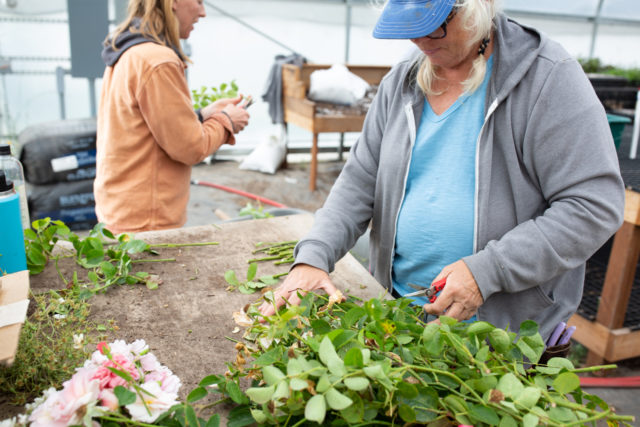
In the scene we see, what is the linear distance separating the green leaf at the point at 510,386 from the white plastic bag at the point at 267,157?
5.83 m

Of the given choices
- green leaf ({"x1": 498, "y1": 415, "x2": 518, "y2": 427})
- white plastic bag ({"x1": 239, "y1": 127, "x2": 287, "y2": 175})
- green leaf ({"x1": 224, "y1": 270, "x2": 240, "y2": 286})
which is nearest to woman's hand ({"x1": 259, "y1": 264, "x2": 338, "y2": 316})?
green leaf ({"x1": 224, "y1": 270, "x2": 240, "y2": 286})

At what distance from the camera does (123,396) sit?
0.80 metres

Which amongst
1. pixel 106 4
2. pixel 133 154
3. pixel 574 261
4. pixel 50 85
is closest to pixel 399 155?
pixel 574 261

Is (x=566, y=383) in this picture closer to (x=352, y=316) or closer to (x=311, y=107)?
(x=352, y=316)

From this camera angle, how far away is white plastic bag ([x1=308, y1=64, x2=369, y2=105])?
600 cm

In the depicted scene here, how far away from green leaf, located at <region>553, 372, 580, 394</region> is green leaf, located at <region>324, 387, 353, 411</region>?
345mm

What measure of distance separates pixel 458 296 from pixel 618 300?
178cm

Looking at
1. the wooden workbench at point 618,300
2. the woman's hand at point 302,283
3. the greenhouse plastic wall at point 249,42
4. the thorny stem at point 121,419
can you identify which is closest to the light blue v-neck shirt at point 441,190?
the woman's hand at point 302,283

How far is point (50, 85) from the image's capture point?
577 cm

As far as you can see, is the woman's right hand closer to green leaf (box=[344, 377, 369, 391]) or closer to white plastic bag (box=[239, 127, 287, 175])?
green leaf (box=[344, 377, 369, 391])

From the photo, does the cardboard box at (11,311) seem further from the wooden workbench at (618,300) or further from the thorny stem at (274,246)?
the wooden workbench at (618,300)

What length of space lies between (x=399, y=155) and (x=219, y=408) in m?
0.86

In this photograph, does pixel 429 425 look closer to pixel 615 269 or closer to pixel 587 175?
pixel 587 175

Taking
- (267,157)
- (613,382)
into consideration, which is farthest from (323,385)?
(267,157)
